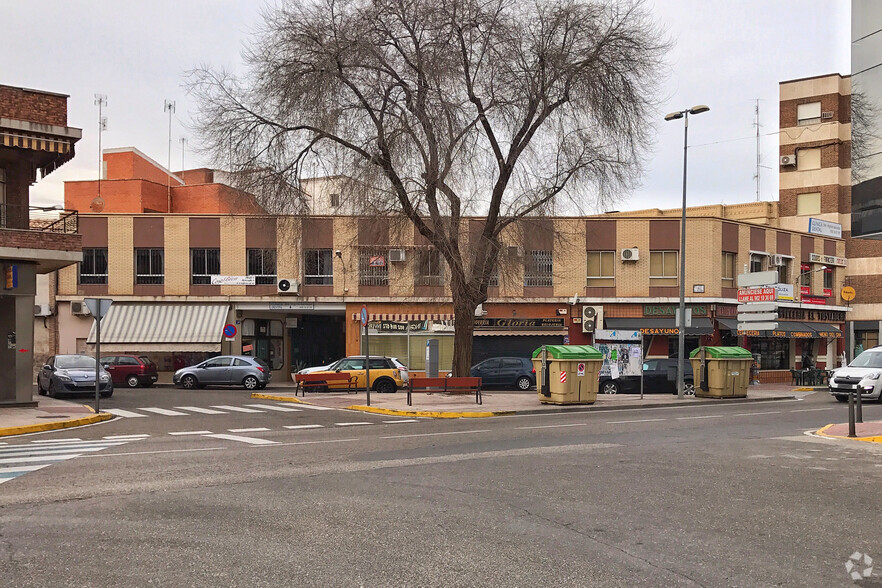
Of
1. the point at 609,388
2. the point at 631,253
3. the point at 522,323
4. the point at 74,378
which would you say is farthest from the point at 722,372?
the point at 74,378

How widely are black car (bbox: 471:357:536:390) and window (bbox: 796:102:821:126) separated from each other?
3103 centimetres

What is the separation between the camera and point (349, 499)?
898 cm

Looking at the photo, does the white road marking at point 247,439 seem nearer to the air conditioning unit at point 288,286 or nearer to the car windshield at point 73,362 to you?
the car windshield at point 73,362

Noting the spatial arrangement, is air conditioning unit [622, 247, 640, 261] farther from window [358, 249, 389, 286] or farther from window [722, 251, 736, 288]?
window [358, 249, 389, 286]

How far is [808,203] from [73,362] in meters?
45.5

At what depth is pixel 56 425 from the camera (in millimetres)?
17781

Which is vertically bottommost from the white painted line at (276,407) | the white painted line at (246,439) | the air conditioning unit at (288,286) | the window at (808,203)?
the white painted line at (276,407)

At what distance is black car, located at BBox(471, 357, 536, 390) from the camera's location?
111 ft

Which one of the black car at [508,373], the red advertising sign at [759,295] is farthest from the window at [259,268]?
the red advertising sign at [759,295]

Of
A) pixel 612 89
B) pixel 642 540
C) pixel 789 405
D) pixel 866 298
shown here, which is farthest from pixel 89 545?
pixel 866 298

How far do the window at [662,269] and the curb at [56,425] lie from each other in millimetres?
26319

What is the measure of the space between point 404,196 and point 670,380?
12.9 metres

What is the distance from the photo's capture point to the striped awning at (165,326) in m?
37.5

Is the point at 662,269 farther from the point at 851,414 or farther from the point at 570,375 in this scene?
the point at 851,414
